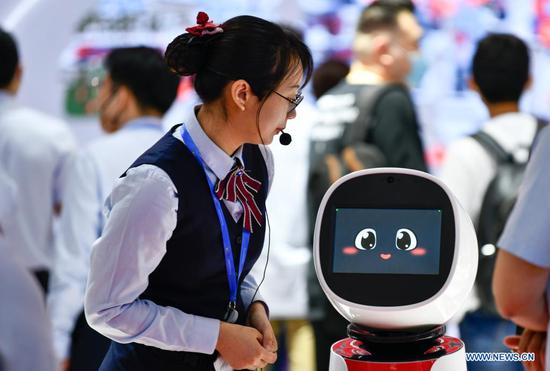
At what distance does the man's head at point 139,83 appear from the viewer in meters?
3.11

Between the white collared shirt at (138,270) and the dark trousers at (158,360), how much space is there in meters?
0.05

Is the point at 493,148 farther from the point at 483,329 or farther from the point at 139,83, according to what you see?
the point at 139,83

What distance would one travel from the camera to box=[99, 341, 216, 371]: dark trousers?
189 cm

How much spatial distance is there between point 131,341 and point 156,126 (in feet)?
4.34

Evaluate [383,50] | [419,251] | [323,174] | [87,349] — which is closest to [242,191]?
[419,251]

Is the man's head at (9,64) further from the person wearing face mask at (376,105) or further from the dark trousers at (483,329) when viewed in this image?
the dark trousers at (483,329)

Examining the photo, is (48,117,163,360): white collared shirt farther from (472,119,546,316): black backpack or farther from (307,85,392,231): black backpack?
(472,119,546,316): black backpack

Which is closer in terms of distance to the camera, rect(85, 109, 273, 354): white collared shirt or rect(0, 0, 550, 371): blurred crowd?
rect(85, 109, 273, 354): white collared shirt

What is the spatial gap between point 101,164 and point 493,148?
1.26 meters

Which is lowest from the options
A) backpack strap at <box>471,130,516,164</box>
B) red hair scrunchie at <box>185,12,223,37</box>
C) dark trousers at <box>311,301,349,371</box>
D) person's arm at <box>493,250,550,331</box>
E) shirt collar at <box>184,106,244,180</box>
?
dark trousers at <box>311,301,349,371</box>

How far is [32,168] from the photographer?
3.86 meters

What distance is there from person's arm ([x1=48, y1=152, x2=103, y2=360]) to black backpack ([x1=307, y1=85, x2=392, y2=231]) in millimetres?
940

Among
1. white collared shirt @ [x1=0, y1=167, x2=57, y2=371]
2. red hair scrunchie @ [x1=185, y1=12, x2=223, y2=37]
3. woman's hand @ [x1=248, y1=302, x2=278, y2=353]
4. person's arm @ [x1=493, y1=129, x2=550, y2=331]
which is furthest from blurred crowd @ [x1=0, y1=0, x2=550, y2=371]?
white collared shirt @ [x1=0, y1=167, x2=57, y2=371]

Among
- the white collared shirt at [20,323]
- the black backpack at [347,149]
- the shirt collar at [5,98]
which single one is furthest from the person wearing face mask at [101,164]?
the white collared shirt at [20,323]
